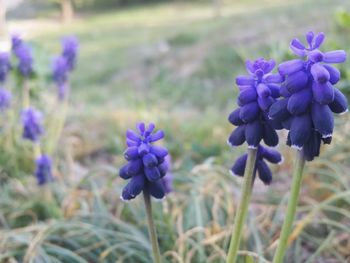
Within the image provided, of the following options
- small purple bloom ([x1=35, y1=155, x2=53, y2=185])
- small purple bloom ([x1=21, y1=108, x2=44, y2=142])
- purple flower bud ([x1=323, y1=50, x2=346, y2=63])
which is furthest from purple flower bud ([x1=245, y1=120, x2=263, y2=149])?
Result: small purple bloom ([x1=21, y1=108, x2=44, y2=142])

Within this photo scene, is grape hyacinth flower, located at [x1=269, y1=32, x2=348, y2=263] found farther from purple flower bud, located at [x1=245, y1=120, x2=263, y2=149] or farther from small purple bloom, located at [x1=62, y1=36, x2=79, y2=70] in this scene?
small purple bloom, located at [x1=62, y1=36, x2=79, y2=70]

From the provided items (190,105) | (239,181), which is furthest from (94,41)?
(239,181)

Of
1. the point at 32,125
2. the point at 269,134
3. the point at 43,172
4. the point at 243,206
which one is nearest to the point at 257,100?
the point at 269,134

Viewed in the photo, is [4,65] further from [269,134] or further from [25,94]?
[269,134]

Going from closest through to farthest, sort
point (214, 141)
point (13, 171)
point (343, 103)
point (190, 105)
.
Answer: point (343, 103) < point (13, 171) < point (214, 141) < point (190, 105)

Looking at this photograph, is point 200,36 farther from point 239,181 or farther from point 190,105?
point 239,181

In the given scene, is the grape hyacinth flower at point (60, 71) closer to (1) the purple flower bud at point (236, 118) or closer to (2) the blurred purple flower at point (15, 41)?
(2) the blurred purple flower at point (15, 41)
